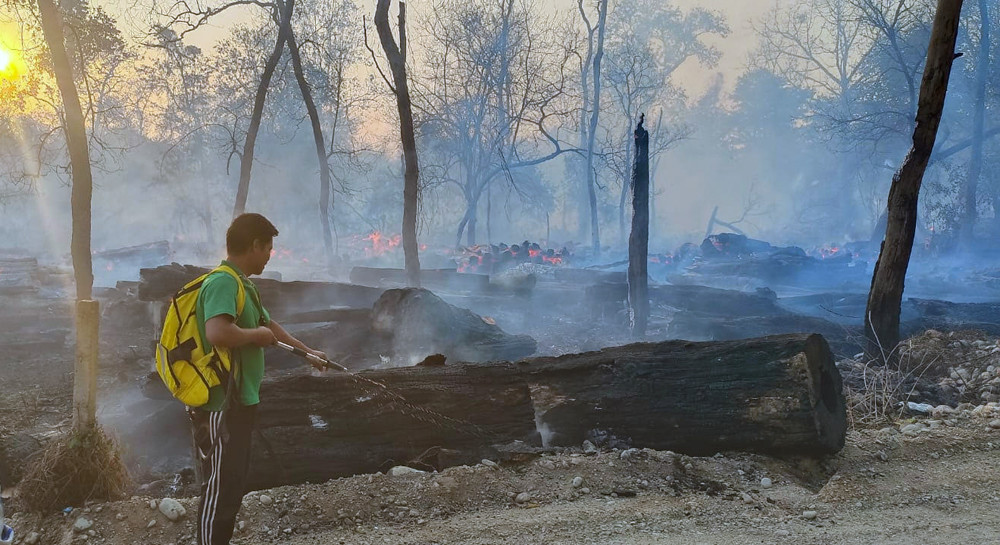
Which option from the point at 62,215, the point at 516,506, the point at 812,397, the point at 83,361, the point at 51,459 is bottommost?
the point at 516,506

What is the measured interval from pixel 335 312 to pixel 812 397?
23.5 feet

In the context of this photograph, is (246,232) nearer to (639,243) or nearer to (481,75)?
(639,243)

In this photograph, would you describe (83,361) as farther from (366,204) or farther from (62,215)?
(366,204)

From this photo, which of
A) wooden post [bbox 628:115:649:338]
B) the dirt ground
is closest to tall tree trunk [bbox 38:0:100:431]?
the dirt ground

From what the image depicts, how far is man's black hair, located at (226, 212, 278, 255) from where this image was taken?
3.14 metres

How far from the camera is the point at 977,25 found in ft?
83.7

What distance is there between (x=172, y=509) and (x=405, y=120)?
30.3 feet

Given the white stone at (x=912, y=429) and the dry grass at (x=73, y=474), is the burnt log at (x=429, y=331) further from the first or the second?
the white stone at (x=912, y=429)

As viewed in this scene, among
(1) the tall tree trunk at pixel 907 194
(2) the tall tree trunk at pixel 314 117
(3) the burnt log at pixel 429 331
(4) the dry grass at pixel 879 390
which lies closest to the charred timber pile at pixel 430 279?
(2) the tall tree trunk at pixel 314 117

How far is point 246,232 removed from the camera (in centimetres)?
316

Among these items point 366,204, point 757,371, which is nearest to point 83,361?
point 757,371

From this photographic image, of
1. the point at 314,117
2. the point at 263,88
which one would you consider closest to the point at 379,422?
the point at 263,88

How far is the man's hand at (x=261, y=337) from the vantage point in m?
2.95

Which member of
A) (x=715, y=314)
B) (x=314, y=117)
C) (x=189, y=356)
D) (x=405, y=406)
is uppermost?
(x=314, y=117)
